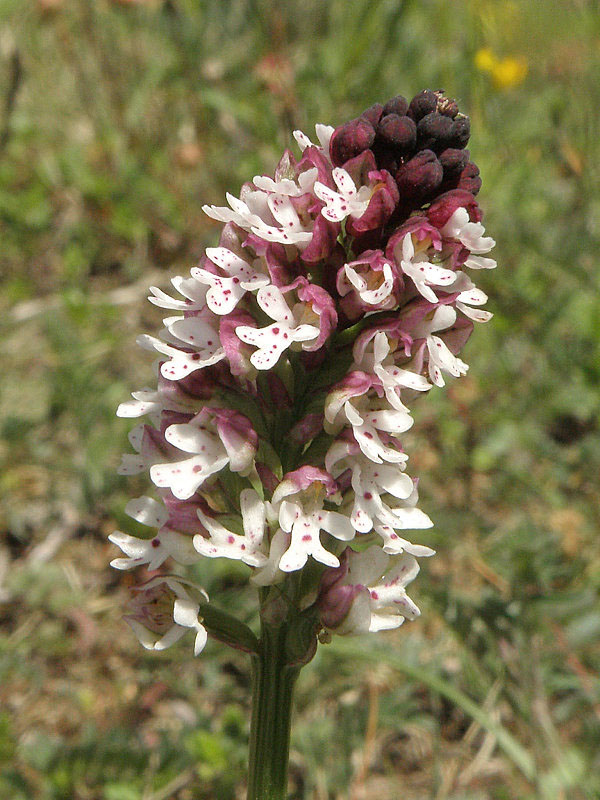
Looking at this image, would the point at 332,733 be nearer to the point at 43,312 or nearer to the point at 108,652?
the point at 108,652

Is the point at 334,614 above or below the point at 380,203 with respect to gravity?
below

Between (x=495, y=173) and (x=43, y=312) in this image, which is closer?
(x=43, y=312)

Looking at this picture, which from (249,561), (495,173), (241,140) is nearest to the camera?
(249,561)

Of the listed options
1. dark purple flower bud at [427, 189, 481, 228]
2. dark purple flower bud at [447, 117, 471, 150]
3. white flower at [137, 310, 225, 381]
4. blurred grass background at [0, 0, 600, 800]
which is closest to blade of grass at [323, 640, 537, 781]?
blurred grass background at [0, 0, 600, 800]

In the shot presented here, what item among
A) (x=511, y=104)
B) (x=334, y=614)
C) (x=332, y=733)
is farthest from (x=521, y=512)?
(x=511, y=104)

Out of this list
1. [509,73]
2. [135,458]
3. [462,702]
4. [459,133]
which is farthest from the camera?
[509,73]

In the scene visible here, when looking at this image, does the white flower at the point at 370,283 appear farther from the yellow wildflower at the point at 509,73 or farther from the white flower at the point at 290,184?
the yellow wildflower at the point at 509,73

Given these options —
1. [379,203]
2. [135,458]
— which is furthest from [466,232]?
[135,458]

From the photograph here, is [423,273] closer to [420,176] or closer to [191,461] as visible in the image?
[420,176]
